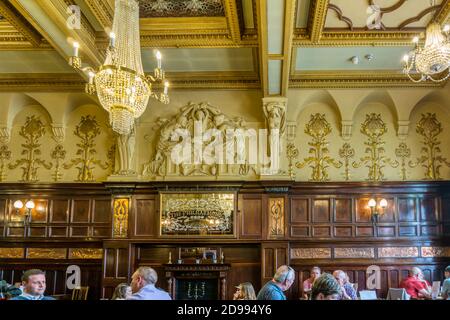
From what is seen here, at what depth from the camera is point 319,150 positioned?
36.7ft

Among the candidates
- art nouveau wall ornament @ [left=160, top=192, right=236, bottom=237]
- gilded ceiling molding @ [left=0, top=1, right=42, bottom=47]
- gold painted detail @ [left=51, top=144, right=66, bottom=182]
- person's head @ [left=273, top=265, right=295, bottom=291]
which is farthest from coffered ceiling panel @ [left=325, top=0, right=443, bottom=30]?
gold painted detail @ [left=51, top=144, right=66, bottom=182]

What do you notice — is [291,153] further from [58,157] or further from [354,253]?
[58,157]

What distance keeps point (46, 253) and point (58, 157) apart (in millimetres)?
2327

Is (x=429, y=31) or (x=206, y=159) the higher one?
(x=429, y=31)

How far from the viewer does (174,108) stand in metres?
11.3

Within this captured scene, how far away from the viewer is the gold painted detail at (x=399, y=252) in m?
10.3

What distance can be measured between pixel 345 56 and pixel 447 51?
382 cm

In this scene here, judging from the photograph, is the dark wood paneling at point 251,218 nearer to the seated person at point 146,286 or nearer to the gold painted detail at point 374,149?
the gold painted detail at point 374,149

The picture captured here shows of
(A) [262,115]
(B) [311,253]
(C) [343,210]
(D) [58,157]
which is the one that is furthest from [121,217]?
(C) [343,210]

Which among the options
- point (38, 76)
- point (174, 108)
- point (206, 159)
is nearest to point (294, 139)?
point (206, 159)

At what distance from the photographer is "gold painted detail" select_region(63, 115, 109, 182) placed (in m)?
11.4

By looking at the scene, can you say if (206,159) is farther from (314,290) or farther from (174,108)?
(314,290)

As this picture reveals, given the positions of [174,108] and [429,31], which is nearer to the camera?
[429,31]

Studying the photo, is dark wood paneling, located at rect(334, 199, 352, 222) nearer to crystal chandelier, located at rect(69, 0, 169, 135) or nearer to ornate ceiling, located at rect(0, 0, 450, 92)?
ornate ceiling, located at rect(0, 0, 450, 92)
